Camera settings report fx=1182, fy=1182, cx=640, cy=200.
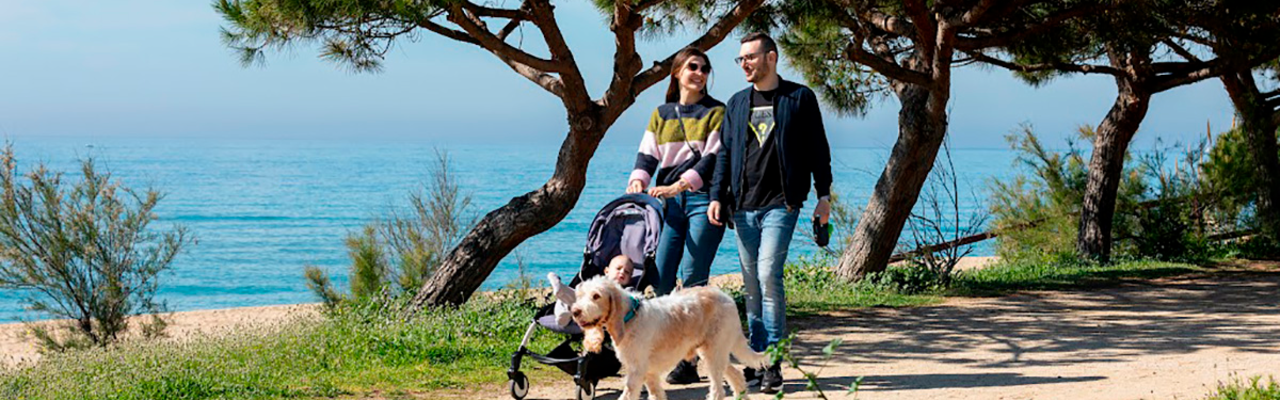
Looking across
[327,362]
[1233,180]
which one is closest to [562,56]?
[327,362]

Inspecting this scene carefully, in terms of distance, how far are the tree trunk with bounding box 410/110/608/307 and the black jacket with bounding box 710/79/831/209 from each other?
352 centimetres

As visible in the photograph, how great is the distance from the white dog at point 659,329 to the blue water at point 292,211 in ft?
16.6

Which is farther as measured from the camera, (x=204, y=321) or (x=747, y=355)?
(x=204, y=321)

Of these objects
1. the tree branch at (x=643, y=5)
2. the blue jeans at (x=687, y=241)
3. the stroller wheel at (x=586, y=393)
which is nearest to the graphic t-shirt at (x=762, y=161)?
the blue jeans at (x=687, y=241)

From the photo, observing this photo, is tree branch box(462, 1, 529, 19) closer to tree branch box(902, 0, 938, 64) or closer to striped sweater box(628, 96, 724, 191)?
tree branch box(902, 0, 938, 64)

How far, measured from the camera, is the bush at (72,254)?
11.3 metres

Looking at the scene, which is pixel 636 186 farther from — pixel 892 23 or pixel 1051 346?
pixel 892 23

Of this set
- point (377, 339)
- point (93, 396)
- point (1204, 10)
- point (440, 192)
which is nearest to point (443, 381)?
point (377, 339)

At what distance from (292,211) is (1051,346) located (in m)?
38.6

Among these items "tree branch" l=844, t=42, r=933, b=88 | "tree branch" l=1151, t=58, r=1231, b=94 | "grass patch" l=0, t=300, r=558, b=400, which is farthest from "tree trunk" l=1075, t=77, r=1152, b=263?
"grass patch" l=0, t=300, r=558, b=400

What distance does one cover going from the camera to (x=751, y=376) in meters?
5.59

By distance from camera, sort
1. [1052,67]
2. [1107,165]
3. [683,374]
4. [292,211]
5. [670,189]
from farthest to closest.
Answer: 1. [292,211]
2. [1107,165]
3. [1052,67]
4. [683,374]
5. [670,189]

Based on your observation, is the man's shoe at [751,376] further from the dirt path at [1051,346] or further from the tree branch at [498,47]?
the tree branch at [498,47]

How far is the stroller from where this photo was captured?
5324 millimetres
